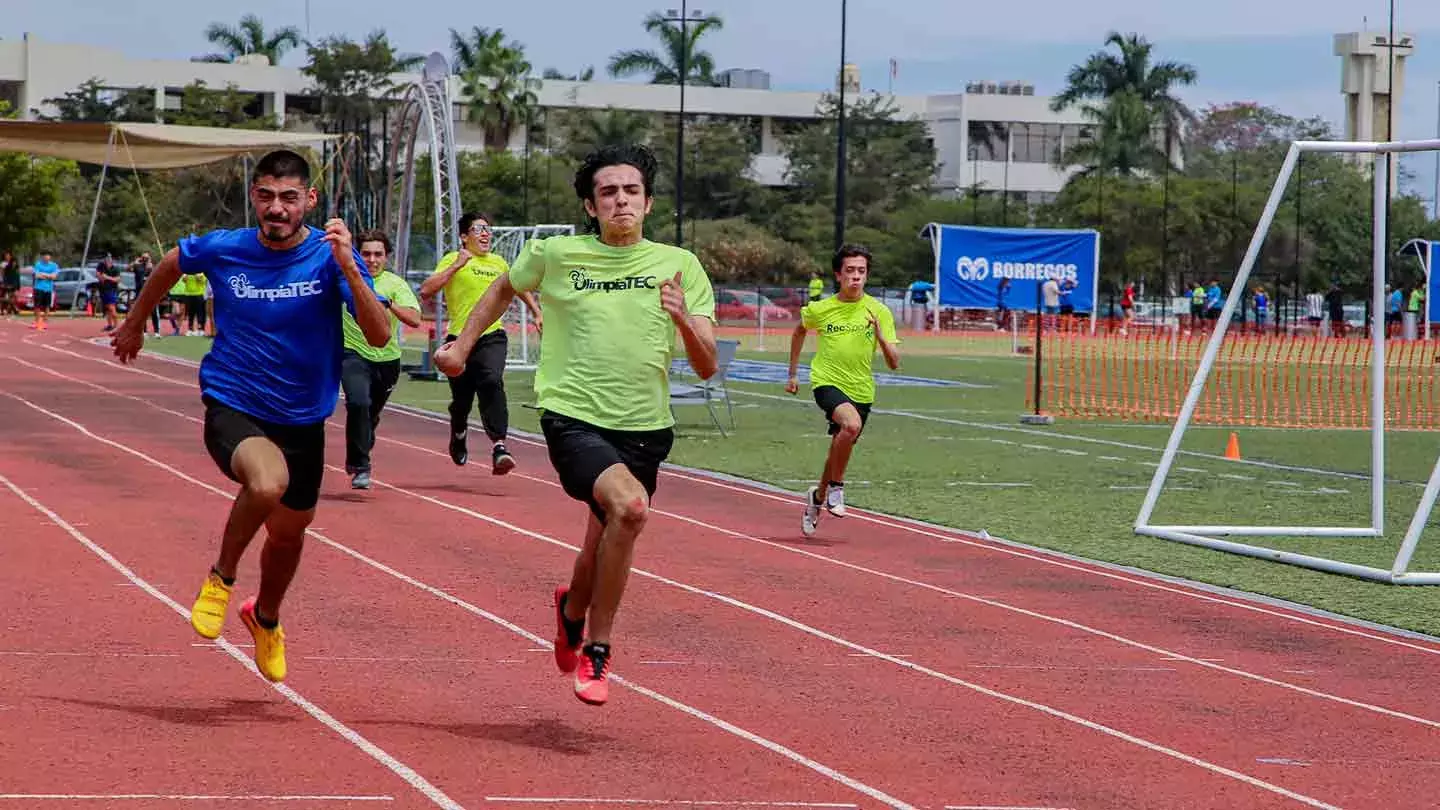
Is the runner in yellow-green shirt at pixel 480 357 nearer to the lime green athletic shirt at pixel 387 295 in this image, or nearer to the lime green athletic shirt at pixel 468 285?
the lime green athletic shirt at pixel 468 285

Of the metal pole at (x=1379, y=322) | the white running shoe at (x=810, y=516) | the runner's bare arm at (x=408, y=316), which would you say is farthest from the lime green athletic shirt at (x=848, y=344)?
the metal pole at (x=1379, y=322)

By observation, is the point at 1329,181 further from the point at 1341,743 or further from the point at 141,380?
the point at 1341,743

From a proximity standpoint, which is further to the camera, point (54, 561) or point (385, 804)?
point (54, 561)

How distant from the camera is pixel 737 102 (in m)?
107

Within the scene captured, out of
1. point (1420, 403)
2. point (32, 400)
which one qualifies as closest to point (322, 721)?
point (32, 400)

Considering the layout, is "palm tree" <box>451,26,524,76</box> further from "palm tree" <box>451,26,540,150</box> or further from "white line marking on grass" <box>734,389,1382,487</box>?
"white line marking on grass" <box>734,389,1382,487</box>

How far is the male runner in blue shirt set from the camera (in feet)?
24.0

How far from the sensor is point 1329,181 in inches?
2771

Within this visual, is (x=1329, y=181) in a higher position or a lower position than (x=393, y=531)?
higher

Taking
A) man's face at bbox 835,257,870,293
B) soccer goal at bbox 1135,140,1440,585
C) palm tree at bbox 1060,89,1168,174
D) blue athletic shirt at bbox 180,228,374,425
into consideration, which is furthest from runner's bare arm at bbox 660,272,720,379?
palm tree at bbox 1060,89,1168,174

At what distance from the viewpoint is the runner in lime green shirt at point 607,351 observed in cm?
711

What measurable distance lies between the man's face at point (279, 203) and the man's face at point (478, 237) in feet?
27.7

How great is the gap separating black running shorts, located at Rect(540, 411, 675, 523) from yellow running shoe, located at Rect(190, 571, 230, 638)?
1295 millimetres

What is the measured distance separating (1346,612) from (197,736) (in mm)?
6428
